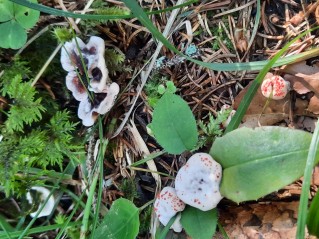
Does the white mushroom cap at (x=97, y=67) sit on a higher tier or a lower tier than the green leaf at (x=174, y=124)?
higher

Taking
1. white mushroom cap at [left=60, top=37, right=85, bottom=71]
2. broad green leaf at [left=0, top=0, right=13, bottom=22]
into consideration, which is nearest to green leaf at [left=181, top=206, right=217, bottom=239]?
white mushroom cap at [left=60, top=37, right=85, bottom=71]

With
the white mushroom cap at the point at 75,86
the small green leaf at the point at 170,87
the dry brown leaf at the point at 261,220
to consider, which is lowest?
the dry brown leaf at the point at 261,220

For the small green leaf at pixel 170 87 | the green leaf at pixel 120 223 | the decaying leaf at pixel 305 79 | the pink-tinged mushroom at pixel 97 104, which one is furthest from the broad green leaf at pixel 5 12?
the decaying leaf at pixel 305 79

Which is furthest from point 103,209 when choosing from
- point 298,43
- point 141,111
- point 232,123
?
point 298,43

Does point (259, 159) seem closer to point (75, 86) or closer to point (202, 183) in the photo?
point (202, 183)

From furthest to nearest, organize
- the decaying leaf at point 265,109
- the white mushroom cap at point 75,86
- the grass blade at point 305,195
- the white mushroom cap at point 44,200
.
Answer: the white mushroom cap at point 44,200
the white mushroom cap at point 75,86
the decaying leaf at point 265,109
the grass blade at point 305,195

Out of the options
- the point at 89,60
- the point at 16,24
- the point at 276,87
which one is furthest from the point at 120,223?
the point at 16,24

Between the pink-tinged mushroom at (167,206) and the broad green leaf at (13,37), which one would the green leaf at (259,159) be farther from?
the broad green leaf at (13,37)
